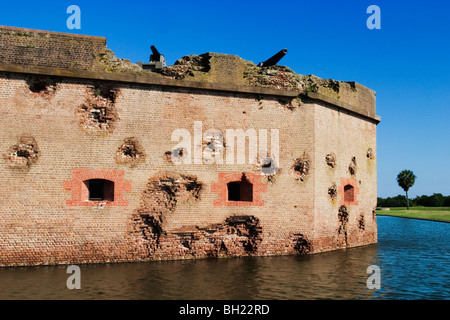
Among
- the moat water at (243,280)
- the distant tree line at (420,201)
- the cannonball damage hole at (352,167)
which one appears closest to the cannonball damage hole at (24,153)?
the moat water at (243,280)

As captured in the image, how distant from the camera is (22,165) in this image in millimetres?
9656

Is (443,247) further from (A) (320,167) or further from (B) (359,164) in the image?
(A) (320,167)

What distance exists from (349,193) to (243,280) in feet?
23.4

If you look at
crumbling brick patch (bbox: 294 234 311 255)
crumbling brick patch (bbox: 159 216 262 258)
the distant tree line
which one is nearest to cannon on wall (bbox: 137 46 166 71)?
crumbling brick patch (bbox: 159 216 262 258)

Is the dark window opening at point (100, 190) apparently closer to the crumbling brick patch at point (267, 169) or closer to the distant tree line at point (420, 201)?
the crumbling brick patch at point (267, 169)

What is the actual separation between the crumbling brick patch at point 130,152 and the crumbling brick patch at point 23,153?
2.07 meters

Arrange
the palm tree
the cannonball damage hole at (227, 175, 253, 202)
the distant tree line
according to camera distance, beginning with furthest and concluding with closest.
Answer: the distant tree line, the palm tree, the cannonball damage hole at (227, 175, 253, 202)

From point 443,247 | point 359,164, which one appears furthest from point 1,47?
point 443,247

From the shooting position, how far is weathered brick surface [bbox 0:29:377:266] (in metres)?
9.66

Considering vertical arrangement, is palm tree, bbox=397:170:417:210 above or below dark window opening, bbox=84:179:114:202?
above

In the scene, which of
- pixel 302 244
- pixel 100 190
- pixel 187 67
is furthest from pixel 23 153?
pixel 302 244

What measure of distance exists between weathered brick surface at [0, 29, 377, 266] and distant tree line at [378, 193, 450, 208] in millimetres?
58211

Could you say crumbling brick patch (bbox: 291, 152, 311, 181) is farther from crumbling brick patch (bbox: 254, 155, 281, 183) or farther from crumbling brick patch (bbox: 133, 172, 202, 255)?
crumbling brick patch (bbox: 133, 172, 202, 255)

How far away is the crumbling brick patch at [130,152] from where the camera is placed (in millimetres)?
10406
